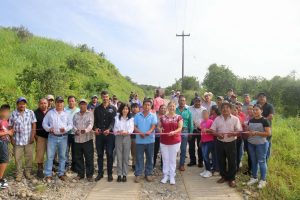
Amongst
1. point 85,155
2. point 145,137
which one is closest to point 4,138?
point 85,155

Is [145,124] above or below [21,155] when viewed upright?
above

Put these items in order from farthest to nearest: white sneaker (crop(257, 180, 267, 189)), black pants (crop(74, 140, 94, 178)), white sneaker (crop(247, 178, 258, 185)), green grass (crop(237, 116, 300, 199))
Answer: black pants (crop(74, 140, 94, 178)) < white sneaker (crop(247, 178, 258, 185)) < white sneaker (crop(257, 180, 267, 189)) < green grass (crop(237, 116, 300, 199))

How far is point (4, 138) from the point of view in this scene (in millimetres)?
4395

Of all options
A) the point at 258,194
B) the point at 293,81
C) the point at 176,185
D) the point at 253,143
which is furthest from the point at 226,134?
the point at 293,81

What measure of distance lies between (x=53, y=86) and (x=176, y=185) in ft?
24.7

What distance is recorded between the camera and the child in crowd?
169 inches

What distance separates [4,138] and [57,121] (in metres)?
1.15

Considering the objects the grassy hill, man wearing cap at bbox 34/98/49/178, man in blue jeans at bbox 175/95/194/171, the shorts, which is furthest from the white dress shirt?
the grassy hill

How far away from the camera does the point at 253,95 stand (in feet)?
49.7

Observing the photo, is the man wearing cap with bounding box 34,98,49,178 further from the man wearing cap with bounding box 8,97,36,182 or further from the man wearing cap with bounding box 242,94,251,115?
the man wearing cap with bounding box 242,94,251,115

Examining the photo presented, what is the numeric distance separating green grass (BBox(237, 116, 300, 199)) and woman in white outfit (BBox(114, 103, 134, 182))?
270cm

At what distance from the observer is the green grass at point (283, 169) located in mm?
3998

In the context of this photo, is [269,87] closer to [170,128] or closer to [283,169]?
[283,169]

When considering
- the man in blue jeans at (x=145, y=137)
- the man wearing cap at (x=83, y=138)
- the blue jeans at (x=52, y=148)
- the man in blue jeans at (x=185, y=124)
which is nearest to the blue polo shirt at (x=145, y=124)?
the man in blue jeans at (x=145, y=137)
